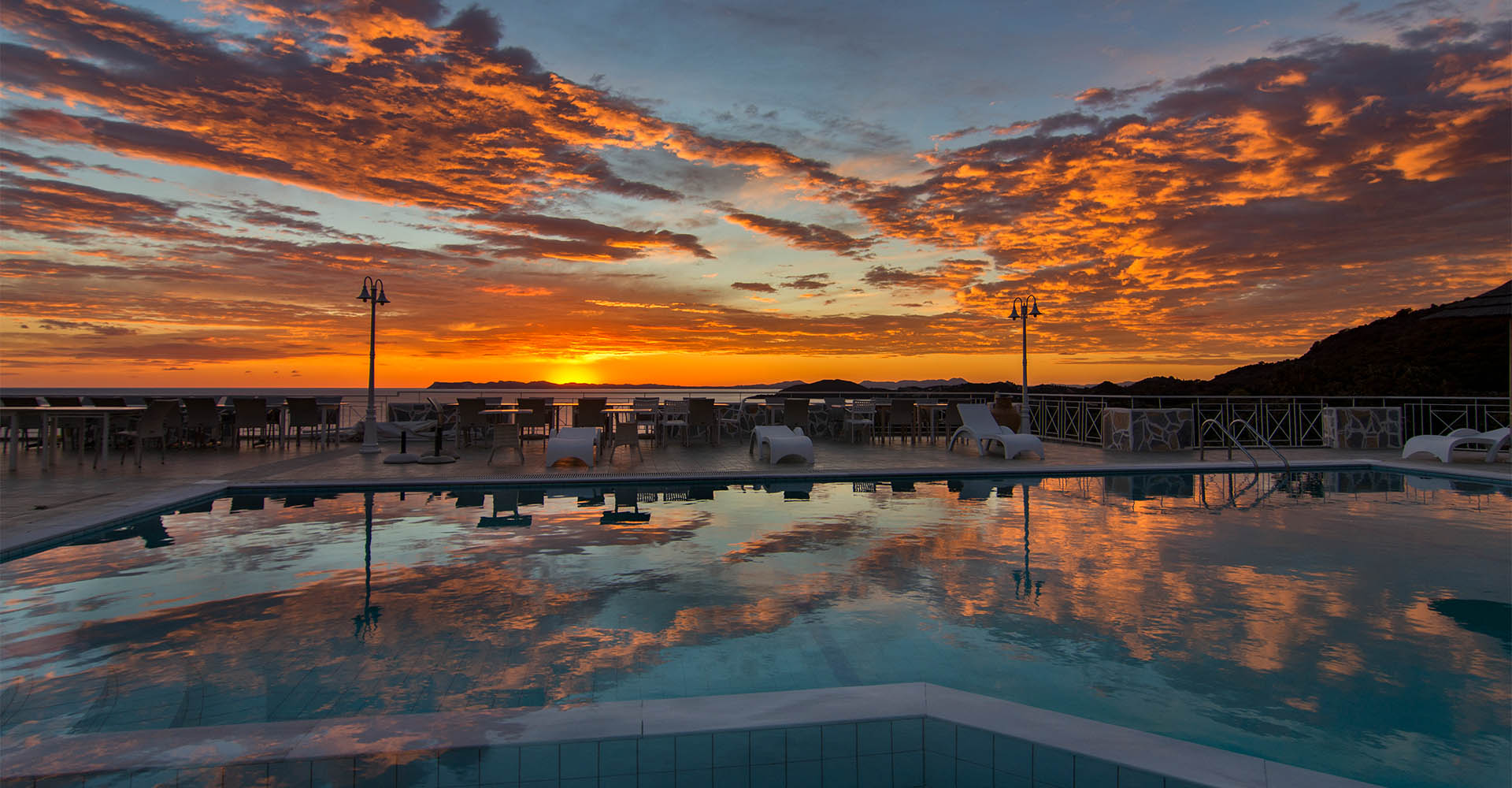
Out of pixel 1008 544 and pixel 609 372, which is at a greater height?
pixel 609 372

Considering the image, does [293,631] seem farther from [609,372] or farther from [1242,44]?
[609,372]

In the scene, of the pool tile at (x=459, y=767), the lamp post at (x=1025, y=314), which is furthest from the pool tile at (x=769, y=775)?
the lamp post at (x=1025, y=314)

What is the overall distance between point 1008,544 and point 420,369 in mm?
23039

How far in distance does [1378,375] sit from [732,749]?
116ft

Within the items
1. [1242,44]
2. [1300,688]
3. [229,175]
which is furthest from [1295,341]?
[229,175]

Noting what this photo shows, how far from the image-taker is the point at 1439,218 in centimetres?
1488

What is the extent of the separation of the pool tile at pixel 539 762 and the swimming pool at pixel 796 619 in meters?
0.52

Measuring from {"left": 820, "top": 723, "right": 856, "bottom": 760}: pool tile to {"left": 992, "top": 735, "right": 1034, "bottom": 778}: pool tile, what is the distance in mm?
465

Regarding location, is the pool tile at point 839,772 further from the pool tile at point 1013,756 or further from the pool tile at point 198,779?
the pool tile at point 198,779

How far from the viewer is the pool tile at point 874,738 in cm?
237

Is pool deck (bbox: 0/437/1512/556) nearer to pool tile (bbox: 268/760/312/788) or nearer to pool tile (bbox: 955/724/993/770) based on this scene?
pool tile (bbox: 268/760/312/788)

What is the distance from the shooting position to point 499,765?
2.20m

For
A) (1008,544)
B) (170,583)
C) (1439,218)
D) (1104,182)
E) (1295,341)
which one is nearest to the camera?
(170,583)

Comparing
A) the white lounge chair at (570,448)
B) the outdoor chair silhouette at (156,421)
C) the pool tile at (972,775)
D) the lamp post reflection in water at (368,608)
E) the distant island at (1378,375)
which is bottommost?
the pool tile at (972,775)
